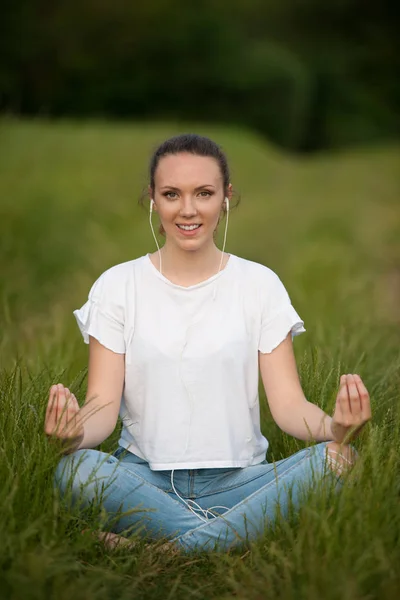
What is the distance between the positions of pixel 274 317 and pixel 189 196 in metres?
0.42

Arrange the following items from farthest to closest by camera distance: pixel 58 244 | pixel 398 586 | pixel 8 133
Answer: pixel 8 133 < pixel 58 244 < pixel 398 586

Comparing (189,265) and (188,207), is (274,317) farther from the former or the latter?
(188,207)

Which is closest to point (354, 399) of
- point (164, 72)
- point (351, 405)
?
point (351, 405)

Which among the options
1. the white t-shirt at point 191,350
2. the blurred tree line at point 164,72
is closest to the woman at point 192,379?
the white t-shirt at point 191,350

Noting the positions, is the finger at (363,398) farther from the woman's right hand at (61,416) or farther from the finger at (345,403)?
the woman's right hand at (61,416)

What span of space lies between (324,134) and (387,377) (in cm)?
1964

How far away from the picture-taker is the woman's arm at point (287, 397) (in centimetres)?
265

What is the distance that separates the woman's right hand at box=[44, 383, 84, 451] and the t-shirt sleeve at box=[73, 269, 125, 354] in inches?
11.1

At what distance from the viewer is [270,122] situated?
66.7ft

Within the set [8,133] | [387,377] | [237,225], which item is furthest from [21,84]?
[387,377]

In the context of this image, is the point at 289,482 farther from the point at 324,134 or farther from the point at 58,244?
the point at 324,134

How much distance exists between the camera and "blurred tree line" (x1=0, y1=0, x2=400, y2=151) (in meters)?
19.3

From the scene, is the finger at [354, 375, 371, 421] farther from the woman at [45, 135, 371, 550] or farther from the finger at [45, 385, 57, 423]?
the finger at [45, 385, 57, 423]

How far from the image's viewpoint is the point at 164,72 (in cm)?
2041
